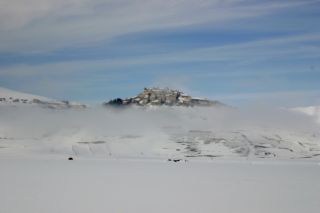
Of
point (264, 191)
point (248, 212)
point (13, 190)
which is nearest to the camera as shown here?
point (248, 212)

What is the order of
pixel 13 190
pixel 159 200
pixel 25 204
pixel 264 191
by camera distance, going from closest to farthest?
pixel 25 204
pixel 159 200
pixel 13 190
pixel 264 191

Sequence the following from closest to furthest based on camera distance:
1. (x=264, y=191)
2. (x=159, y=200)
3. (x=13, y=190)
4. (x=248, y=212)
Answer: (x=248, y=212)
(x=159, y=200)
(x=13, y=190)
(x=264, y=191)

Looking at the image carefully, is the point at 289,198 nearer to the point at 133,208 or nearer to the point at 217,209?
the point at 217,209

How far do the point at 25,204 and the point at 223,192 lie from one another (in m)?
22.1

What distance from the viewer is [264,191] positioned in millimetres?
54406

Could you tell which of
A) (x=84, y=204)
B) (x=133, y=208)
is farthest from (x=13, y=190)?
(x=133, y=208)

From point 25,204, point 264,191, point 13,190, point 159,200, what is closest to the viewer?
point 25,204

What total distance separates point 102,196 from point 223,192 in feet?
44.4

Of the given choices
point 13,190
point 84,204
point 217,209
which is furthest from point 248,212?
point 13,190

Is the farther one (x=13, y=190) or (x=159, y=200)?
(x=13, y=190)

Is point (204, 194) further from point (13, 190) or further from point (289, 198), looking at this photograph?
point (13, 190)

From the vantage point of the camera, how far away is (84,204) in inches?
1596

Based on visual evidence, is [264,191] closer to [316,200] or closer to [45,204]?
[316,200]

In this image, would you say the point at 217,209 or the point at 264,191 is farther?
the point at 264,191
